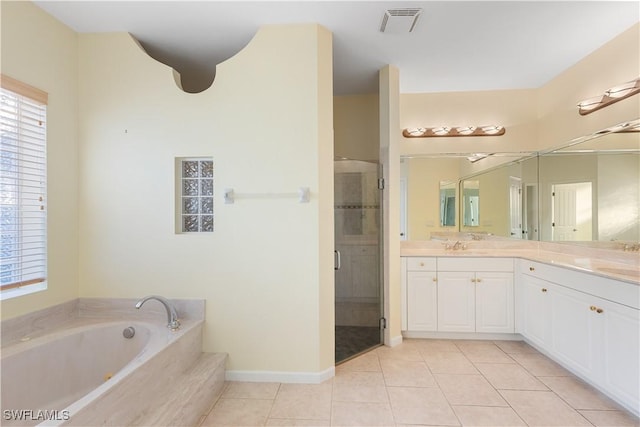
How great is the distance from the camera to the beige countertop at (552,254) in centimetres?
219

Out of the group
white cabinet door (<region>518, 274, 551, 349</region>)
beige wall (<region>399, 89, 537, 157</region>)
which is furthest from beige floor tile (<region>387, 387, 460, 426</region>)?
beige wall (<region>399, 89, 537, 157</region>)

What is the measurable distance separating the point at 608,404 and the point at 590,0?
9.25 ft

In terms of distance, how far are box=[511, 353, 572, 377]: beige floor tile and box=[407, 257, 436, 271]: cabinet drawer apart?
1053 millimetres

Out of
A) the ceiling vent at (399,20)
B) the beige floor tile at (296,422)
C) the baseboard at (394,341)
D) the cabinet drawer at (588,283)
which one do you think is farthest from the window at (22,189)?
the cabinet drawer at (588,283)

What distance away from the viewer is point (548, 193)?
3.08 m

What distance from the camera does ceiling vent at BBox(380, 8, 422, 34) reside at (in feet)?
6.85

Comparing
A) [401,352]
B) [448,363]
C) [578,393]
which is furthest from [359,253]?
[578,393]

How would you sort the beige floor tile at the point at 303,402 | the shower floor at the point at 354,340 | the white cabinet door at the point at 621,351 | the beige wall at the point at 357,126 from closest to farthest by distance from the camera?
the white cabinet door at the point at 621,351 → the beige floor tile at the point at 303,402 → the shower floor at the point at 354,340 → the beige wall at the point at 357,126

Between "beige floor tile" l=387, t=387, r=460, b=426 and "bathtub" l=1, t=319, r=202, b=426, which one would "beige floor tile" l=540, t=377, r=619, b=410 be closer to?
"beige floor tile" l=387, t=387, r=460, b=426

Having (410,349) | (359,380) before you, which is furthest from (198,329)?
(410,349)

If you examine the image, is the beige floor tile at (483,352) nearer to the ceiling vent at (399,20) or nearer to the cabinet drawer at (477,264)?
the cabinet drawer at (477,264)

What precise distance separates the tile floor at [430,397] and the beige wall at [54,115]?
154 cm

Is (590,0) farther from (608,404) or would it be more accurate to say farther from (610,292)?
(608,404)

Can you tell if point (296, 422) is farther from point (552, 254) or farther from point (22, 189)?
point (552, 254)
